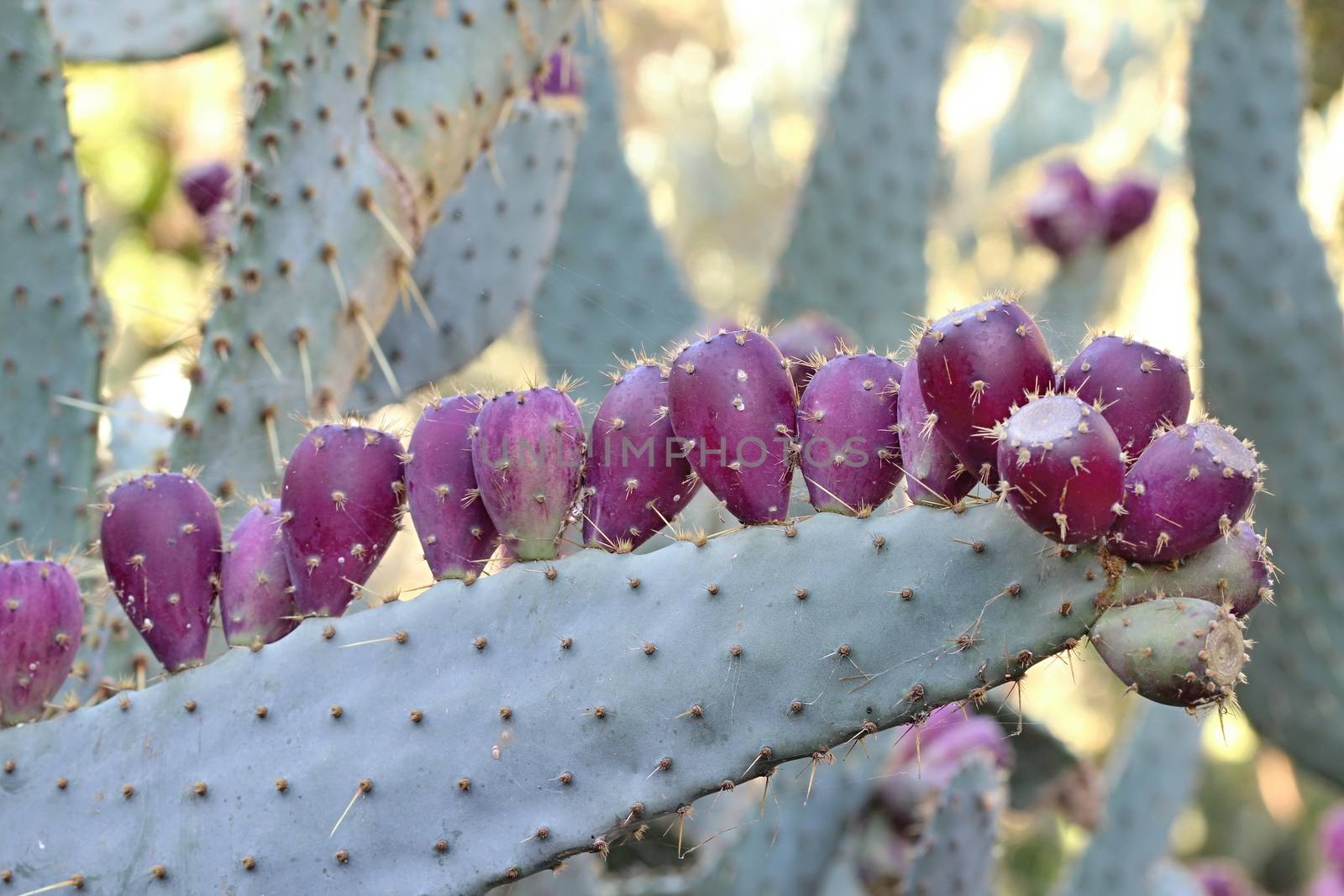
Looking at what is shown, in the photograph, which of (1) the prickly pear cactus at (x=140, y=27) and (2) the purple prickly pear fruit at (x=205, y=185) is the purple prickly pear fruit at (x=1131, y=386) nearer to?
(1) the prickly pear cactus at (x=140, y=27)

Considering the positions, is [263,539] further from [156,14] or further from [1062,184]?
[1062,184]

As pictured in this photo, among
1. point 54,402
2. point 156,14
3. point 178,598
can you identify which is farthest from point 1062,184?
point 178,598

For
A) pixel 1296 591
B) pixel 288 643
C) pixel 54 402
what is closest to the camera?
pixel 288 643

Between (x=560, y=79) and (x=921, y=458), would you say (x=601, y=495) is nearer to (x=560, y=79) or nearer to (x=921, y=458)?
(x=921, y=458)

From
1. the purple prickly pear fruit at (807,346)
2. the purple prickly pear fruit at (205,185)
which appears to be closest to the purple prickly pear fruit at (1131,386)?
the purple prickly pear fruit at (807,346)

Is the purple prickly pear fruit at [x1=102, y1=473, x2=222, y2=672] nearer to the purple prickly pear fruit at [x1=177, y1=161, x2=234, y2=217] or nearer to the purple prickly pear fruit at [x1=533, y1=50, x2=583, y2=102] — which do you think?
the purple prickly pear fruit at [x1=533, y1=50, x2=583, y2=102]
